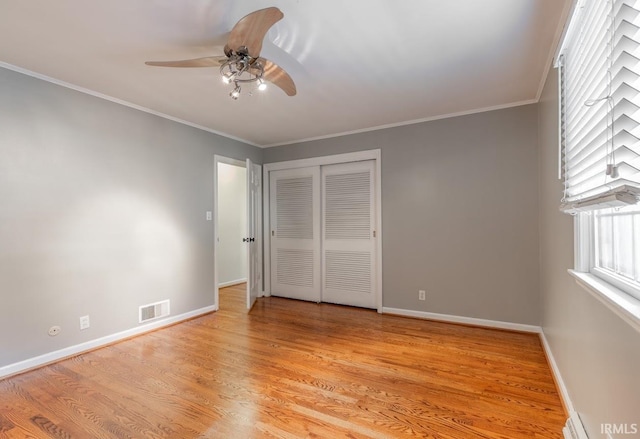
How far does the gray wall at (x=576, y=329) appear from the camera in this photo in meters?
1.09

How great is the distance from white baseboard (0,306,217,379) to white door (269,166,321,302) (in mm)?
1438

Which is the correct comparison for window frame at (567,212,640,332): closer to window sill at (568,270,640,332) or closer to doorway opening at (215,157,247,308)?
window sill at (568,270,640,332)

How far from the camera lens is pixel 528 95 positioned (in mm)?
3086

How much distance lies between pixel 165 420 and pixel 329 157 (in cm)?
346

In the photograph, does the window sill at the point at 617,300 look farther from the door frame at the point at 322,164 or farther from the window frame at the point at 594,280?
the door frame at the point at 322,164

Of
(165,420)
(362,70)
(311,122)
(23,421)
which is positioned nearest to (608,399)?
(165,420)

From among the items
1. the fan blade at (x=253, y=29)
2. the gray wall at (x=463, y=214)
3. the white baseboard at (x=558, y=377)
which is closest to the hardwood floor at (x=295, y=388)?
the white baseboard at (x=558, y=377)

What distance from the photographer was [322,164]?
14.8ft

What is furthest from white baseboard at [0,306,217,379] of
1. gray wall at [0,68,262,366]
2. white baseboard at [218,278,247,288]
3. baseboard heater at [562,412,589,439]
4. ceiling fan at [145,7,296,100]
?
baseboard heater at [562,412,589,439]

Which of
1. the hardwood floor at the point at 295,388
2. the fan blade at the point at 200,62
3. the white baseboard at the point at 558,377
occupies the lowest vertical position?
the hardwood floor at the point at 295,388

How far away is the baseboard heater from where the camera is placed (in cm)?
150

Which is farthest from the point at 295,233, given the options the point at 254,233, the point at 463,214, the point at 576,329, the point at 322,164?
the point at 576,329

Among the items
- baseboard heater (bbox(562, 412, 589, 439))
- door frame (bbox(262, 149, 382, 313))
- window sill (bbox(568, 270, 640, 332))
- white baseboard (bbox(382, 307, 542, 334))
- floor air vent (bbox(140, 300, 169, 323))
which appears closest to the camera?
window sill (bbox(568, 270, 640, 332))

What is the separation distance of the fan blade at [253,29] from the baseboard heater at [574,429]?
2484 millimetres
